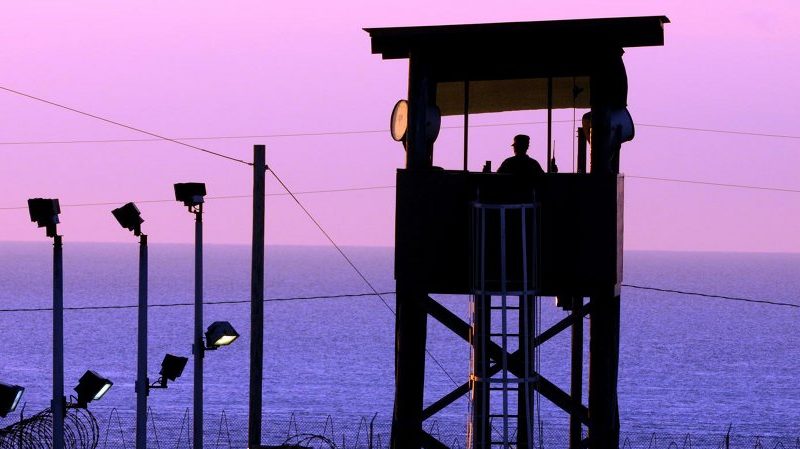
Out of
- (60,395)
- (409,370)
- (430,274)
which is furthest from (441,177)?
(60,395)

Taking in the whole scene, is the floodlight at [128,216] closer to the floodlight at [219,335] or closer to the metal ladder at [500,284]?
the floodlight at [219,335]

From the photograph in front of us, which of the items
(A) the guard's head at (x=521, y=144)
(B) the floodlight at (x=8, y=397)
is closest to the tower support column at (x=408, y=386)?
(A) the guard's head at (x=521, y=144)

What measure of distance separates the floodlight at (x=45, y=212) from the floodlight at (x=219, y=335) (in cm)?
364

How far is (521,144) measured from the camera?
2347cm

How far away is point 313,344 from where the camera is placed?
635 ft

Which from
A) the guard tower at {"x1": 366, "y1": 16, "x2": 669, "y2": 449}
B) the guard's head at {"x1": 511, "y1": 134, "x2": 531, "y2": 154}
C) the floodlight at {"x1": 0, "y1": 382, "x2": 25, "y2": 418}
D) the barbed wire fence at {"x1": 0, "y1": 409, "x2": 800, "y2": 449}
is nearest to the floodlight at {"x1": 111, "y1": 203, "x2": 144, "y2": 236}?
the floodlight at {"x1": 0, "y1": 382, "x2": 25, "y2": 418}

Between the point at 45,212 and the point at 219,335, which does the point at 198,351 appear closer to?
the point at 219,335

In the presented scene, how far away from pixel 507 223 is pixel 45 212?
9.39 meters

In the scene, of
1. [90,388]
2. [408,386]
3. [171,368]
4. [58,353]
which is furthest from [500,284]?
[90,388]

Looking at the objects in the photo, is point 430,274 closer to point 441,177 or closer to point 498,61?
point 441,177

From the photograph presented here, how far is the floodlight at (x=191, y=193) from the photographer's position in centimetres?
2891

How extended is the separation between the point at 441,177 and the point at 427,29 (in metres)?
2.28

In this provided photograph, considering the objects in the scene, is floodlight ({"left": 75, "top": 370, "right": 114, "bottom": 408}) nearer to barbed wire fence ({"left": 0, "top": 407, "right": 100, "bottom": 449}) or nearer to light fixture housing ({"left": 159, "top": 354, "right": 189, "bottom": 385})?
barbed wire fence ({"left": 0, "top": 407, "right": 100, "bottom": 449})

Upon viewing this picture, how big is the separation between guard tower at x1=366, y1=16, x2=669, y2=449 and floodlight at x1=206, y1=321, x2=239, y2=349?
663 centimetres
